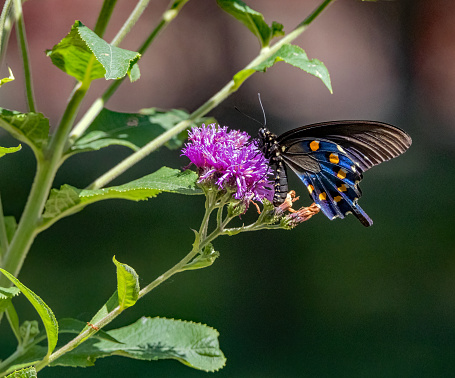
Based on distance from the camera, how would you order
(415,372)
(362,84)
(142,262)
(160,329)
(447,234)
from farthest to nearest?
(362,84) < (447,234) < (142,262) < (415,372) < (160,329)

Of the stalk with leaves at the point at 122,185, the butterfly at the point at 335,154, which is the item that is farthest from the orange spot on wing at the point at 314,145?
the stalk with leaves at the point at 122,185

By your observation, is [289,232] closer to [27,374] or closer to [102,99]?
[102,99]

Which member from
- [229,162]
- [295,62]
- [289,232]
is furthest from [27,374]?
[289,232]

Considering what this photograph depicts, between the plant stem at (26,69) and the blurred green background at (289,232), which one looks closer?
the plant stem at (26,69)

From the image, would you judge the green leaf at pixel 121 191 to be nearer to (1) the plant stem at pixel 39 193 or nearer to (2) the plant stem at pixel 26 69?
(1) the plant stem at pixel 39 193

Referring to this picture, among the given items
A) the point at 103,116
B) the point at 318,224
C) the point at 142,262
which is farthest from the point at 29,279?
the point at 103,116

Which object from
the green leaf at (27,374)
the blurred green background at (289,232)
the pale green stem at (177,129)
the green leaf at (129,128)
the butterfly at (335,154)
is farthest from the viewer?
the blurred green background at (289,232)

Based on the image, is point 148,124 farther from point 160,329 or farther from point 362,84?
point 362,84
